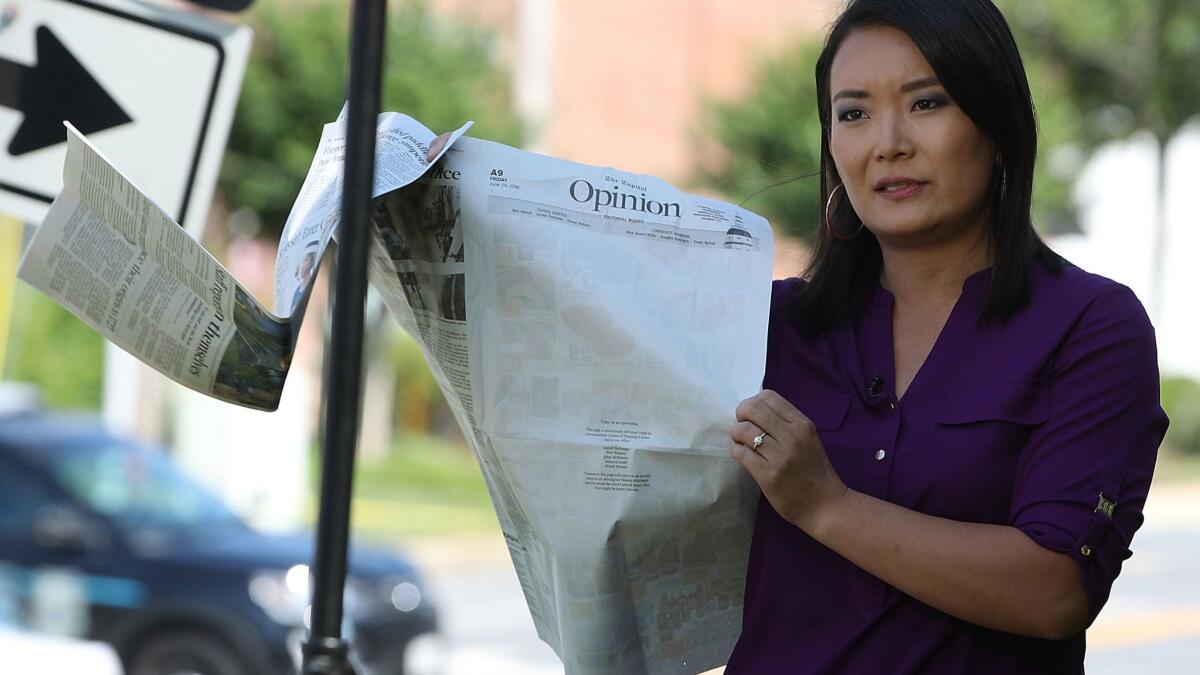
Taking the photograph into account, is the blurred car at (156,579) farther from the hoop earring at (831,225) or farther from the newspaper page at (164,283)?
the newspaper page at (164,283)

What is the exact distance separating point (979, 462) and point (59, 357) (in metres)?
18.3

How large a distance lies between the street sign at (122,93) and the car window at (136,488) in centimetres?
Result: 544

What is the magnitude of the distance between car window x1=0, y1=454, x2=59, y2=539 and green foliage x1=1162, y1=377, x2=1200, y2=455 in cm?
2202

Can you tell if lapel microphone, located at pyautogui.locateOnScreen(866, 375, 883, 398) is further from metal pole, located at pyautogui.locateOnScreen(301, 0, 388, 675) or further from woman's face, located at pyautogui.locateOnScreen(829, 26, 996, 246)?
metal pole, located at pyautogui.locateOnScreen(301, 0, 388, 675)

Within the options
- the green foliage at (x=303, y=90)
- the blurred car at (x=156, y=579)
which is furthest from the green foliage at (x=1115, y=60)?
the blurred car at (x=156, y=579)

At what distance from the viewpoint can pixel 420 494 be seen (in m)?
20.3

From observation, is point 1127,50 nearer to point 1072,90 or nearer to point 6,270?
point 1072,90

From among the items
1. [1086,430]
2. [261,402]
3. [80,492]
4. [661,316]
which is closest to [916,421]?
[1086,430]

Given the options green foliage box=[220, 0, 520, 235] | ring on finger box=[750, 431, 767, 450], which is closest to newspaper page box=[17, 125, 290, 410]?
ring on finger box=[750, 431, 767, 450]

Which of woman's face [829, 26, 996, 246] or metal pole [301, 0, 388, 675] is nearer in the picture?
metal pole [301, 0, 388, 675]

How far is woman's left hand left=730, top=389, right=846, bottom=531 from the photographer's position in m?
1.61

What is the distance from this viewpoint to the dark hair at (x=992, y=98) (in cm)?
170

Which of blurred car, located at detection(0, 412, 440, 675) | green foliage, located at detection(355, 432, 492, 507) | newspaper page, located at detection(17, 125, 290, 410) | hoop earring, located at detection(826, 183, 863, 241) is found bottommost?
blurred car, located at detection(0, 412, 440, 675)

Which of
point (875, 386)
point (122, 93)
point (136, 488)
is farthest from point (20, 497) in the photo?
point (875, 386)
